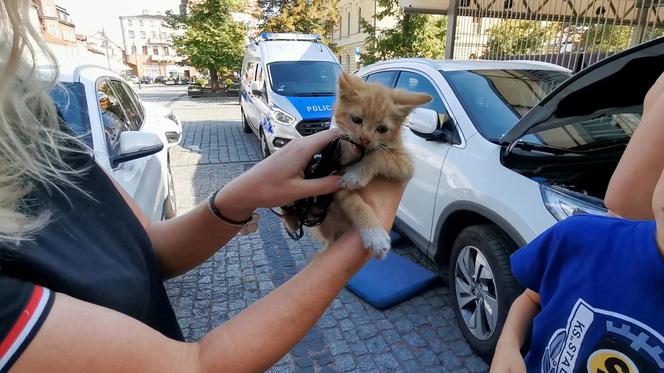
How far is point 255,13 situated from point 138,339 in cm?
3047

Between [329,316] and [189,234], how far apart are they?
249 centimetres

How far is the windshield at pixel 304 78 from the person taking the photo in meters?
9.08

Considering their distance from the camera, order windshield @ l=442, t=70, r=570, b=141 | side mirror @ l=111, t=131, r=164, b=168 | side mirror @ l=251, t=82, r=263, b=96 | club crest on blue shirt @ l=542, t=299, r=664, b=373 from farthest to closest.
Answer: side mirror @ l=251, t=82, r=263, b=96 → windshield @ l=442, t=70, r=570, b=141 → side mirror @ l=111, t=131, r=164, b=168 → club crest on blue shirt @ l=542, t=299, r=664, b=373

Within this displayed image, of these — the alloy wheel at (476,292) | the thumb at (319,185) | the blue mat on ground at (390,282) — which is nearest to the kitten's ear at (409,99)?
the thumb at (319,185)

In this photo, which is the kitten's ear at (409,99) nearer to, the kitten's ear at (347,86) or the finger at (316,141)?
the kitten's ear at (347,86)

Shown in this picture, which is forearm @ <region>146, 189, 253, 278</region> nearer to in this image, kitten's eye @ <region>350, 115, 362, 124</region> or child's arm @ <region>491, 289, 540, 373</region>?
kitten's eye @ <region>350, 115, 362, 124</region>

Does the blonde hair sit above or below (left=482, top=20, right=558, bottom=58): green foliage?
below

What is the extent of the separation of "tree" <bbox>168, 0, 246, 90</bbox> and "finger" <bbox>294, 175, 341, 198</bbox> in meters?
28.2

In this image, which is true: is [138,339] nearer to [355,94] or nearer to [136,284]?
[136,284]

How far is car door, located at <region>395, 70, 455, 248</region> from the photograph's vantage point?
3.64 m

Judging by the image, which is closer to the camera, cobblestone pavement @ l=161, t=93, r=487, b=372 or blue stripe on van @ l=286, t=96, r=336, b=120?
cobblestone pavement @ l=161, t=93, r=487, b=372

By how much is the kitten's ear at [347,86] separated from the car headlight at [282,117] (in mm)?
5788

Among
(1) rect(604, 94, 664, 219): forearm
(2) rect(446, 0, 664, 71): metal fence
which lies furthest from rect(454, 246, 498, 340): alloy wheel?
(2) rect(446, 0, 664, 71): metal fence

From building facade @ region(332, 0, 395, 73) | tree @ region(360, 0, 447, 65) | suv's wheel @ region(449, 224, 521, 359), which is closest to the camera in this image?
suv's wheel @ region(449, 224, 521, 359)
